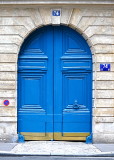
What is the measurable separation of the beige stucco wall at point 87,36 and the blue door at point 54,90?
0.31 metres

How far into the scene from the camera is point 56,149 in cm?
1089

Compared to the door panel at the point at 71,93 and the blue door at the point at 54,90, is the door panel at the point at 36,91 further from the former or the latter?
the door panel at the point at 71,93

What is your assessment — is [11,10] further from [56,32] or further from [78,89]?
[78,89]

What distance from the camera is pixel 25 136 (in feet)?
39.7

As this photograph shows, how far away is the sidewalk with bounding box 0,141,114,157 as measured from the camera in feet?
33.8

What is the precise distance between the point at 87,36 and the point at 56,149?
345 cm

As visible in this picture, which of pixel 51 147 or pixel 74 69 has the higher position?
pixel 74 69

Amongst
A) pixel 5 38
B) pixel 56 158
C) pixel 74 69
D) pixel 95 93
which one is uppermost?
pixel 5 38

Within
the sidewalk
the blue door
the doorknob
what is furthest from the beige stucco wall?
the sidewalk

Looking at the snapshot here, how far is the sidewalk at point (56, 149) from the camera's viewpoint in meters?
10.3

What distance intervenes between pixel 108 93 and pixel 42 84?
200 cm

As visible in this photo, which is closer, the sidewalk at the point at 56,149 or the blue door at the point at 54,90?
the sidewalk at the point at 56,149

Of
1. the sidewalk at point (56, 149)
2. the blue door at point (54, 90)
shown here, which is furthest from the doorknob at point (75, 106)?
the sidewalk at point (56, 149)

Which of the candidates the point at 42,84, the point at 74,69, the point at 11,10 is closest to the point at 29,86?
the point at 42,84
